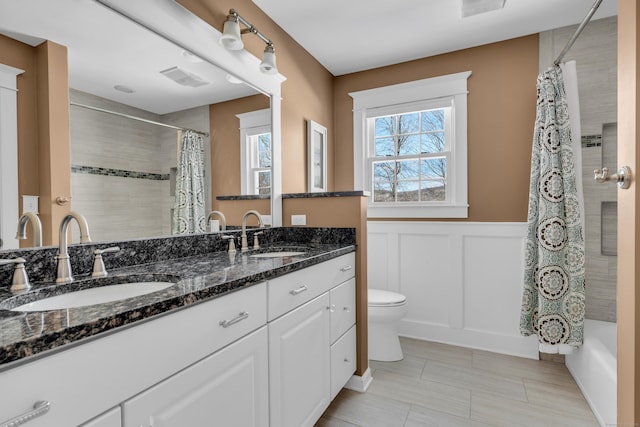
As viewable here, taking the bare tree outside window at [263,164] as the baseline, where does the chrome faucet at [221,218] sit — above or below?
below

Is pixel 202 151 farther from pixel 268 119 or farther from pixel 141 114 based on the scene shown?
pixel 268 119

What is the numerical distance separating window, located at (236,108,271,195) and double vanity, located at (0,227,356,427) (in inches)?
19.8

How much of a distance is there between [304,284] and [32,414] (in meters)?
1.02

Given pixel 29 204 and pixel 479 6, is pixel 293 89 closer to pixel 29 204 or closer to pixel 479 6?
pixel 479 6

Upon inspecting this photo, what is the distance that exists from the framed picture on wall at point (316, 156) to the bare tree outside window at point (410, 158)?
0.50 metres

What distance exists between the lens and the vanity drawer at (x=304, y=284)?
50.4 inches

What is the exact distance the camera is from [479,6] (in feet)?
7.01

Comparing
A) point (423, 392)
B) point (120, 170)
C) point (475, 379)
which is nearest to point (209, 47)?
point (120, 170)

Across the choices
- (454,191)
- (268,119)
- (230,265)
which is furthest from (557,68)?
(230,265)

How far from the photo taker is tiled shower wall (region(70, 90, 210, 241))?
4.05ft

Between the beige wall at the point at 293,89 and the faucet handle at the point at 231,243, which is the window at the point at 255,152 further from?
the faucet handle at the point at 231,243

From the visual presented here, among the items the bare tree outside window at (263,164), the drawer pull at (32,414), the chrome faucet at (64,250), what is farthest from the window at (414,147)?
the drawer pull at (32,414)

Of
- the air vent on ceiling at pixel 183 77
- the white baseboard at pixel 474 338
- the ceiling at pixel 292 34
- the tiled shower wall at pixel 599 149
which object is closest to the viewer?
the ceiling at pixel 292 34

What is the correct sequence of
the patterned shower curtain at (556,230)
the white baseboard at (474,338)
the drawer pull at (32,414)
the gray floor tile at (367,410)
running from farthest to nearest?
the white baseboard at (474,338) → the patterned shower curtain at (556,230) → the gray floor tile at (367,410) → the drawer pull at (32,414)
